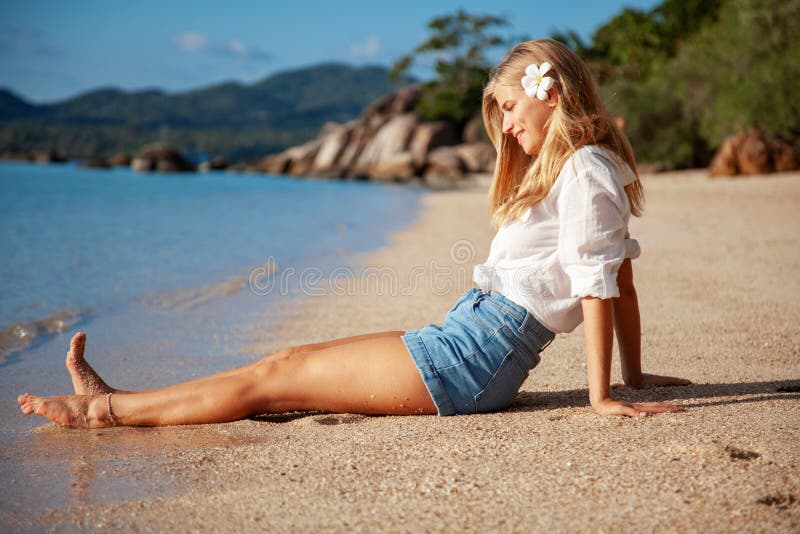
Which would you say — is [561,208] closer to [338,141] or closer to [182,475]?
[182,475]

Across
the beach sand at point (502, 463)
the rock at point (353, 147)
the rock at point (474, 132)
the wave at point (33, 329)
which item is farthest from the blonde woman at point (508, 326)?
the rock at point (353, 147)

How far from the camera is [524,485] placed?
2438mm

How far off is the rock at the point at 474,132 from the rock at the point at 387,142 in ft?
10.6

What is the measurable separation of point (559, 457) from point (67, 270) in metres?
7.51

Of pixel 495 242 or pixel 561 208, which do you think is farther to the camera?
pixel 495 242

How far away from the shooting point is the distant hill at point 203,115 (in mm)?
97312

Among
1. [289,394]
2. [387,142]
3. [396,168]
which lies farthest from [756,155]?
[387,142]

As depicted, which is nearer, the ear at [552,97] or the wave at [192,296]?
the ear at [552,97]

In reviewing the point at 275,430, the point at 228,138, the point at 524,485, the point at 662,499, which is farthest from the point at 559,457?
the point at 228,138

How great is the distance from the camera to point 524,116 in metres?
3.16

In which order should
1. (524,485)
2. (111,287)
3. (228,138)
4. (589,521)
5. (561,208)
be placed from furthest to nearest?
(228,138)
(111,287)
(561,208)
(524,485)
(589,521)

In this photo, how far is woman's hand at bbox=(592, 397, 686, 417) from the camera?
9.88ft

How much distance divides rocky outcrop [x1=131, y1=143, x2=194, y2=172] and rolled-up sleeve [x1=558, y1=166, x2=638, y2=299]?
60553 mm

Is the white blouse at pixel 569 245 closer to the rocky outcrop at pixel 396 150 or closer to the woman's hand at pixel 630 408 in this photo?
the woman's hand at pixel 630 408
